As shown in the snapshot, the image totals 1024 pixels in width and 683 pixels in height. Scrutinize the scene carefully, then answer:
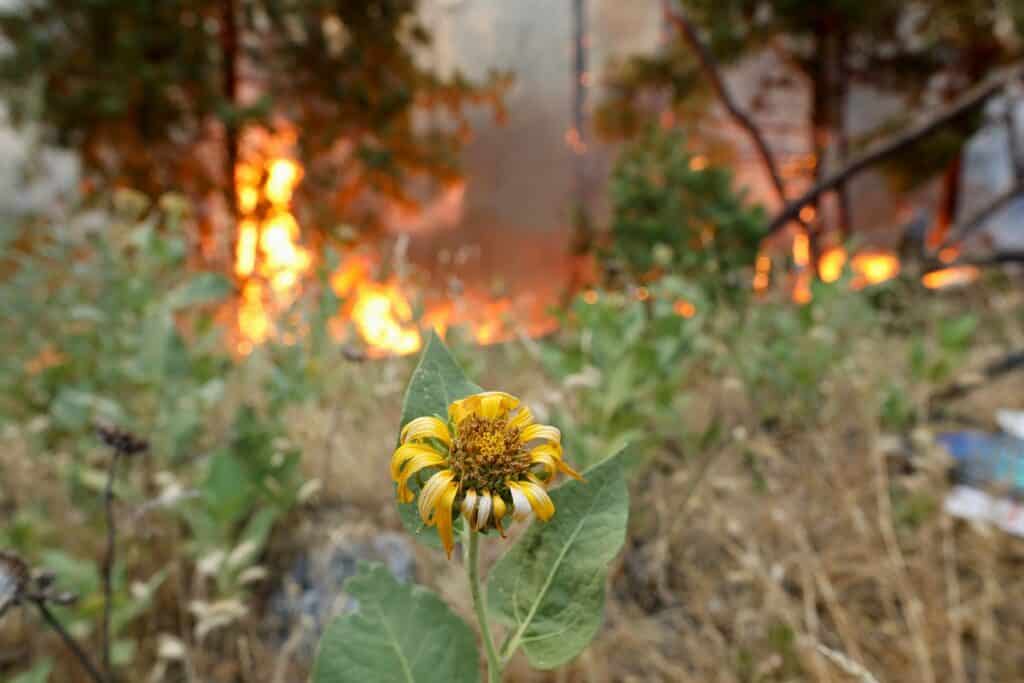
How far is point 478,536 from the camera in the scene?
403mm

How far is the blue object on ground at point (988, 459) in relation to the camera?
1389 millimetres

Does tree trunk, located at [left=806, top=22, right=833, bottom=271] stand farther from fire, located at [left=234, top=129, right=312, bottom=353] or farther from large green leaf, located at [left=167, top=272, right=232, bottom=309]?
large green leaf, located at [left=167, top=272, right=232, bottom=309]

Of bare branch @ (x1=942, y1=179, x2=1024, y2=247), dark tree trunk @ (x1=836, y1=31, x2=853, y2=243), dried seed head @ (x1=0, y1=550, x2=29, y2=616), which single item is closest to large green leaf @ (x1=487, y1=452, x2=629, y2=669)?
dried seed head @ (x1=0, y1=550, x2=29, y2=616)

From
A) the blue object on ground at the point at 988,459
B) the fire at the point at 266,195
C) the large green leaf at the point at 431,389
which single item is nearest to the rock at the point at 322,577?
the large green leaf at the point at 431,389

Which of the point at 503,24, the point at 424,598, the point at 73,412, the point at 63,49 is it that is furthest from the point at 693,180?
the point at 503,24

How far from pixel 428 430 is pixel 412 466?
0.02 meters

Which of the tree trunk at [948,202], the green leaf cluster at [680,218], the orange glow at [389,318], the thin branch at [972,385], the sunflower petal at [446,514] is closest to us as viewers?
the sunflower petal at [446,514]

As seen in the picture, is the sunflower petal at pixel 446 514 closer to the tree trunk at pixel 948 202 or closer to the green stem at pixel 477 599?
the green stem at pixel 477 599

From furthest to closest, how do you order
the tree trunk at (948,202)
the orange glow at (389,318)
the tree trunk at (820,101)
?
1. the tree trunk at (948,202)
2. the tree trunk at (820,101)
3. the orange glow at (389,318)

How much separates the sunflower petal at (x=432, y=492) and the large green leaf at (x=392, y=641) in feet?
0.50

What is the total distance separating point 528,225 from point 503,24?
6.35ft

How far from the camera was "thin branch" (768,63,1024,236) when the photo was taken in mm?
2373

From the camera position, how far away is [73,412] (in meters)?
1.43

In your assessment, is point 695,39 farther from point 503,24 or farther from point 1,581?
point 503,24
